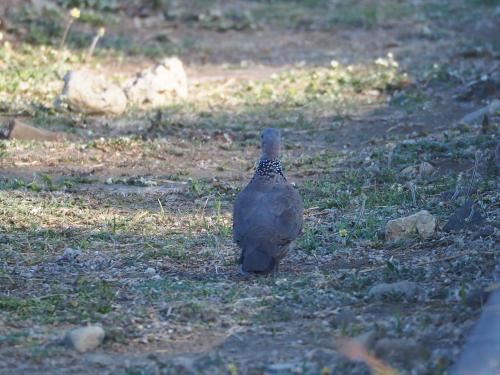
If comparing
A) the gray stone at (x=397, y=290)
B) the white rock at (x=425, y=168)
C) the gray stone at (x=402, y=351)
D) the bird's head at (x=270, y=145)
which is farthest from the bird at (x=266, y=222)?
the white rock at (x=425, y=168)

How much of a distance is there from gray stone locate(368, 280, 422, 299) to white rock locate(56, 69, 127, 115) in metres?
6.34

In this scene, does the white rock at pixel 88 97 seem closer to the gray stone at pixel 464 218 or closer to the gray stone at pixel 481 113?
the gray stone at pixel 481 113

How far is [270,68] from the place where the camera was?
47.5 ft

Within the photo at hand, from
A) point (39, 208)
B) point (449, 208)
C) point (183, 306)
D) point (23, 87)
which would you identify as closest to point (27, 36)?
point (23, 87)

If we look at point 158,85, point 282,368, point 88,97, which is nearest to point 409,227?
point 282,368

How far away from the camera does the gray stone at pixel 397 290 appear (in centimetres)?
573

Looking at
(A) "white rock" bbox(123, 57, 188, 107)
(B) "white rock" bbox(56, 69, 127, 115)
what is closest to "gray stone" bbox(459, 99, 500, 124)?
(A) "white rock" bbox(123, 57, 188, 107)

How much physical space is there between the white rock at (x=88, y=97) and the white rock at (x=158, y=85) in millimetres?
390

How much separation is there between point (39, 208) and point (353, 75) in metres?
6.36

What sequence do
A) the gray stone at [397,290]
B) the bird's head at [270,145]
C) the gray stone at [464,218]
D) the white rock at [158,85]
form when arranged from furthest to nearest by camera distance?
the white rock at [158,85], the gray stone at [464,218], the bird's head at [270,145], the gray stone at [397,290]

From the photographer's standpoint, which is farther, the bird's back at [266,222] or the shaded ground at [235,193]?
the bird's back at [266,222]

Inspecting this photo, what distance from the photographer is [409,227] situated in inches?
279

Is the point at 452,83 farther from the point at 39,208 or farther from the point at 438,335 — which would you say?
the point at 438,335

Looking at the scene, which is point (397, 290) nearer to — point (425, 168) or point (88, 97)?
point (425, 168)
